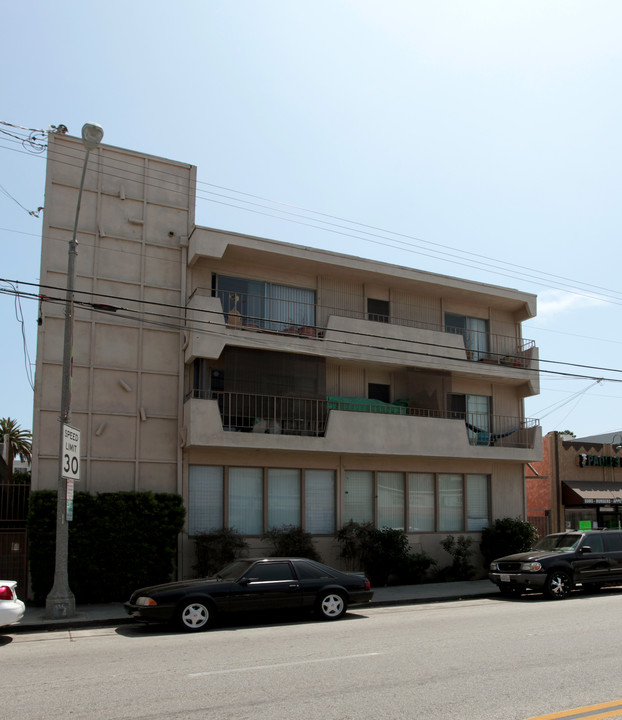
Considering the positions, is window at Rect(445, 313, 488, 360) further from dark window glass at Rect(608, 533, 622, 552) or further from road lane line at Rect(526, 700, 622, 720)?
road lane line at Rect(526, 700, 622, 720)

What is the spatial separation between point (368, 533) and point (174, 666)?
1118 centimetres

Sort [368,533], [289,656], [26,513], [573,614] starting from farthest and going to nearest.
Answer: [368,533] → [26,513] → [573,614] → [289,656]

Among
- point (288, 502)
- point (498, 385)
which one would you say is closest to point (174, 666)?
point (288, 502)

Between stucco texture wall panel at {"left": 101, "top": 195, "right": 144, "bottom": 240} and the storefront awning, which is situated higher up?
stucco texture wall panel at {"left": 101, "top": 195, "right": 144, "bottom": 240}

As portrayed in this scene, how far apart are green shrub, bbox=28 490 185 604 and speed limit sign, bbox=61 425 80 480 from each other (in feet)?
6.79

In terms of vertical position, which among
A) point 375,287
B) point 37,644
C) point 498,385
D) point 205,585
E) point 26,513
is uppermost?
point 375,287

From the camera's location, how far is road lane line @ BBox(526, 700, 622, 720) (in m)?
6.21

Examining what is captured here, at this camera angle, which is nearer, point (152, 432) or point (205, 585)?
point (205, 585)

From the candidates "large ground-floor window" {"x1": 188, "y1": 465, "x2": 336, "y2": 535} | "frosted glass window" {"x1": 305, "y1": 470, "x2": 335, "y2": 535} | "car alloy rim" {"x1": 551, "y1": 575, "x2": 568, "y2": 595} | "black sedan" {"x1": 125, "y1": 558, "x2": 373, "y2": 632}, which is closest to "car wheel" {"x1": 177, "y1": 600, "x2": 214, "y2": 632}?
"black sedan" {"x1": 125, "y1": 558, "x2": 373, "y2": 632}

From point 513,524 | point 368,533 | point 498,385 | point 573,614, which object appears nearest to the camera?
point 573,614

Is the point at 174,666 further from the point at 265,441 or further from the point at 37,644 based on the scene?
the point at 265,441

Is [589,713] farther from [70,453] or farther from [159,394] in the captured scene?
[159,394]

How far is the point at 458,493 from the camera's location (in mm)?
22406

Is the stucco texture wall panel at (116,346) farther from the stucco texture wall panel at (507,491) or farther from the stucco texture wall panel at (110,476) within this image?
the stucco texture wall panel at (507,491)
